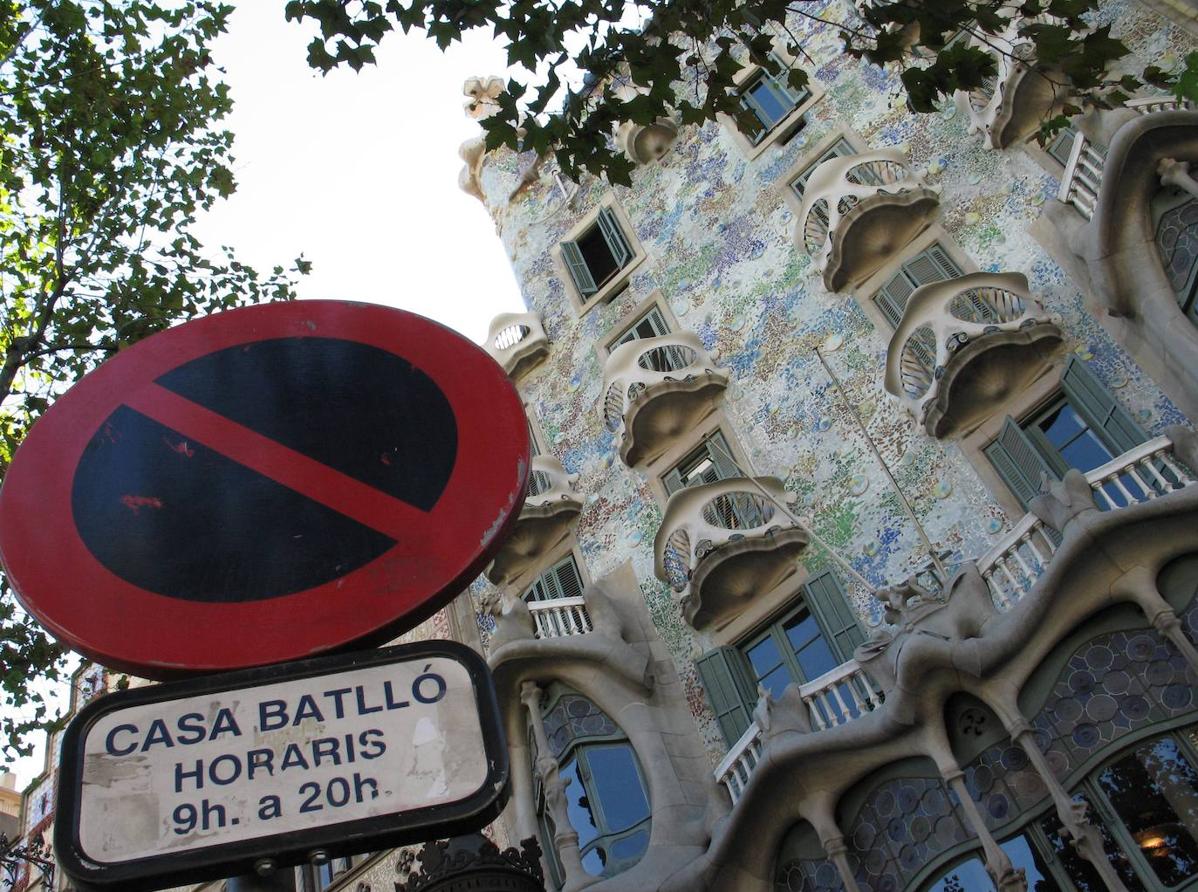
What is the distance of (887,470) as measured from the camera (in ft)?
37.7

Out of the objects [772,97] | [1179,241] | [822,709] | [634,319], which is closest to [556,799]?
[822,709]

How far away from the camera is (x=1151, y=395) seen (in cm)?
1036

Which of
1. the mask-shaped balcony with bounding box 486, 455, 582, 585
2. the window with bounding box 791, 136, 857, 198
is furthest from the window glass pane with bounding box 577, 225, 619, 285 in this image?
the mask-shaped balcony with bounding box 486, 455, 582, 585

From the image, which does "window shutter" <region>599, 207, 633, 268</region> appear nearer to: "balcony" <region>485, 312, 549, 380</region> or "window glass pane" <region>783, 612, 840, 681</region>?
"balcony" <region>485, 312, 549, 380</region>

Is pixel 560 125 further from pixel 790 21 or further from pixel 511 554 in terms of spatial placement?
pixel 790 21

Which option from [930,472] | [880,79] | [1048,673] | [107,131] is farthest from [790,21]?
[1048,673]

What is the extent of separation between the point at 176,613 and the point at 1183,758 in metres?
7.71

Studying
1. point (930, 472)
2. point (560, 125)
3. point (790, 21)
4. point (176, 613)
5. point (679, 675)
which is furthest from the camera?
point (790, 21)

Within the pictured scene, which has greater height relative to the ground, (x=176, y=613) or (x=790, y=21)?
(x=790, y=21)

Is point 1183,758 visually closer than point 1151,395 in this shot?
Yes

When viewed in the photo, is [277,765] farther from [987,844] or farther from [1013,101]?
[1013,101]

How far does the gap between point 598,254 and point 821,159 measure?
15.4 ft

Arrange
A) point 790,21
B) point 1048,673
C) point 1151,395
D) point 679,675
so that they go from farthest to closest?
point 790,21 → point 679,675 → point 1151,395 → point 1048,673

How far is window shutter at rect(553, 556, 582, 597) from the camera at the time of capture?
14.9 metres
